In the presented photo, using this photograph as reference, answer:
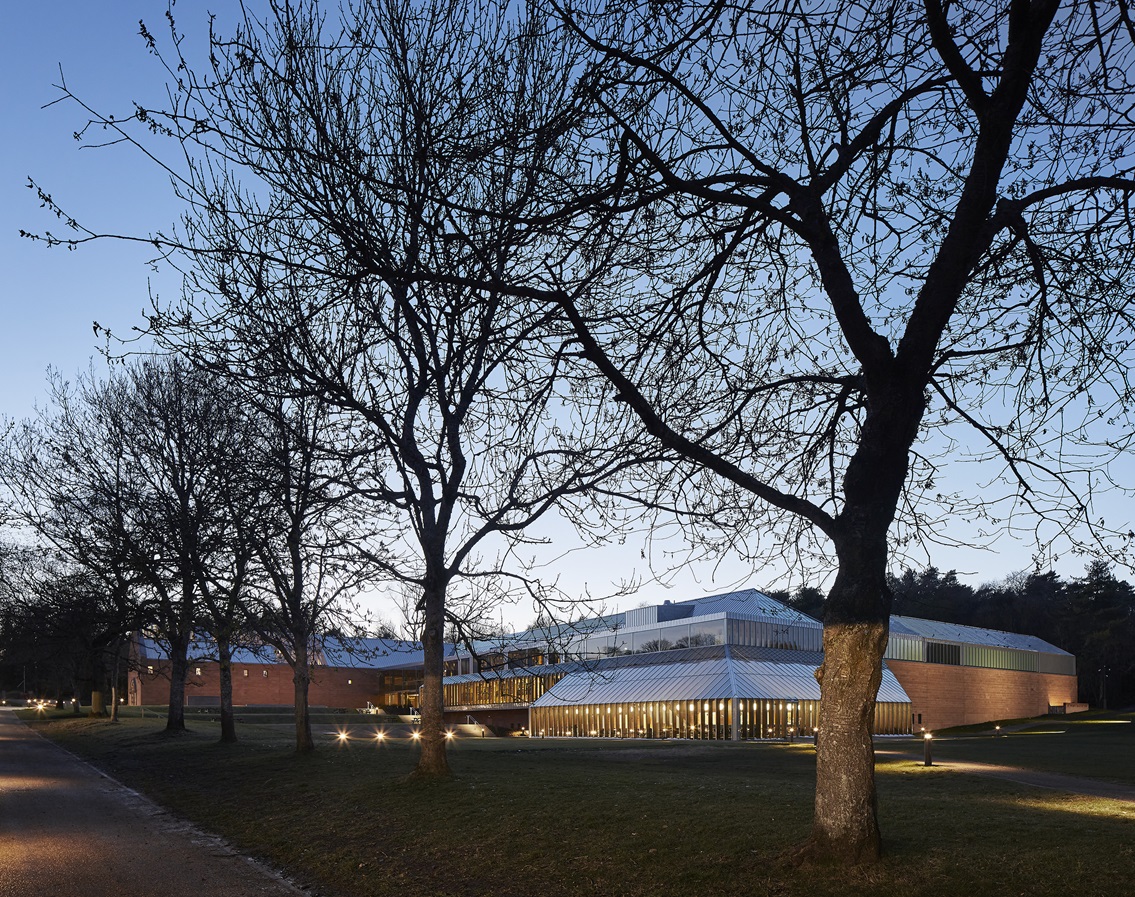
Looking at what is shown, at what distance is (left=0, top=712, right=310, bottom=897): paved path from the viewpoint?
32.7ft

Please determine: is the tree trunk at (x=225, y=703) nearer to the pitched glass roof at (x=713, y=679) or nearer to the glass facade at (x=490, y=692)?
the pitched glass roof at (x=713, y=679)

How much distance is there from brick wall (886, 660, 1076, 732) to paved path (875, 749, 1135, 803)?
40788mm

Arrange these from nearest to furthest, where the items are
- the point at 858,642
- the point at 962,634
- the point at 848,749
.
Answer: the point at 848,749, the point at 858,642, the point at 962,634

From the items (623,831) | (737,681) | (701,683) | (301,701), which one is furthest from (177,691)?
(623,831)

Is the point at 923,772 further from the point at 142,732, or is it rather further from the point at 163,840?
the point at 142,732

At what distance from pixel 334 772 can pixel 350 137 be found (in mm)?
13050

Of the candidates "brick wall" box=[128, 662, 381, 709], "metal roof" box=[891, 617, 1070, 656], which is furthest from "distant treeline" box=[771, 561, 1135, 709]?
"brick wall" box=[128, 662, 381, 709]

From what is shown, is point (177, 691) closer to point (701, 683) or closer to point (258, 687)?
point (701, 683)

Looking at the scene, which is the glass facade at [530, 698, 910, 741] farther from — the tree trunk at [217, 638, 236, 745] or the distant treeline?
the distant treeline

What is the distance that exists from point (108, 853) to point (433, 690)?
6252 mm

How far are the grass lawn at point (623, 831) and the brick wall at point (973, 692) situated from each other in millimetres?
51679

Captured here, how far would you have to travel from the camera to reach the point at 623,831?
10930mm

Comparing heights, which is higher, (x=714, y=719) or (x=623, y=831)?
(x=623, y=831)

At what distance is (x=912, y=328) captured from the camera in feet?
29.0
